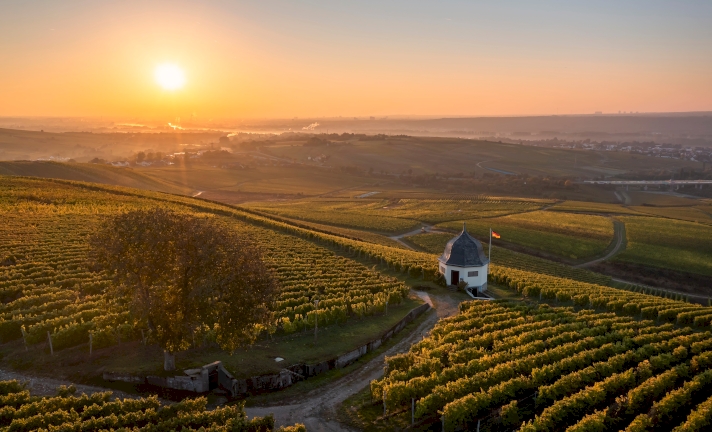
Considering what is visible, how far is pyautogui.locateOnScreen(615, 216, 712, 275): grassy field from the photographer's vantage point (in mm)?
74062

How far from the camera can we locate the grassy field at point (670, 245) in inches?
2916

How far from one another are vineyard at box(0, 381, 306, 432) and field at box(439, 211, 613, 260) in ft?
226

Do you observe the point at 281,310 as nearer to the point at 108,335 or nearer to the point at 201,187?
the point at 108,335

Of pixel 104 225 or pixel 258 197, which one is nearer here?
pixel 104 225

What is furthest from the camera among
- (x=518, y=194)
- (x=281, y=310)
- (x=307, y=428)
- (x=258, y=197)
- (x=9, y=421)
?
(x=518, y=194)

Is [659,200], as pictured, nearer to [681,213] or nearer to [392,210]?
[681,213]

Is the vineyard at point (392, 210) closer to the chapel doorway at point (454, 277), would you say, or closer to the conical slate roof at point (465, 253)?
the chapel doorway at point (454, 277)

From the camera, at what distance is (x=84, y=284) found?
35.9 m

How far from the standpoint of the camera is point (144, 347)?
1186 inches

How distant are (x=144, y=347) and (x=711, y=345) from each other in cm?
3532

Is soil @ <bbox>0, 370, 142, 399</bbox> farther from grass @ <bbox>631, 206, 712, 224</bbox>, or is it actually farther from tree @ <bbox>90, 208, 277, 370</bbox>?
grass @ <bbox>631, 206, 712, 224</bbox>

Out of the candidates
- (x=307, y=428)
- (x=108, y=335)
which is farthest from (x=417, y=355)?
(x=108, y=335)

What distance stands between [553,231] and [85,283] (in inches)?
3107

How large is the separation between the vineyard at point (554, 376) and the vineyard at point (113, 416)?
758cm
